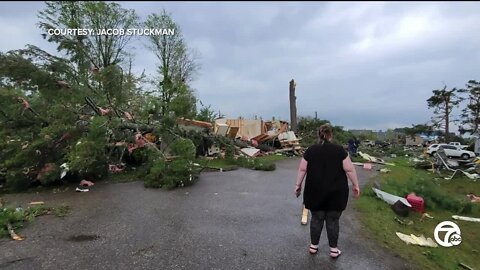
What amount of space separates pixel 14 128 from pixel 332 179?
9253 millimetres

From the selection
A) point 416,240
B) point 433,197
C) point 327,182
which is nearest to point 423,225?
point 416,240

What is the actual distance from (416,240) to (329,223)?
7.87 feet

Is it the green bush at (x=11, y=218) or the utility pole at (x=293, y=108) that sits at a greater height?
the utility pole at (x=293, y=108)

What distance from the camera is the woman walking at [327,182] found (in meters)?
4.50

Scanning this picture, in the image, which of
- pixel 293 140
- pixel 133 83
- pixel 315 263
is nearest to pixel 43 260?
pixel 315 263

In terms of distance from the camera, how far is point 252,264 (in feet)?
14.3

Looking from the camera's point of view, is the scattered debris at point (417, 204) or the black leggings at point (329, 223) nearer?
the black leggings at point (329, 223)

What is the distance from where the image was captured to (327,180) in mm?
4504

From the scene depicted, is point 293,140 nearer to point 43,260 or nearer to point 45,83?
point 45,83

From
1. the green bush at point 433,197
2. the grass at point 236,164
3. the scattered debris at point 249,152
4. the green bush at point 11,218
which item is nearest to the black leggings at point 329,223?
the green bush at point 11,218

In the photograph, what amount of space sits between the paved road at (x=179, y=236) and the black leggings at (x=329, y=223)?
0.78ft

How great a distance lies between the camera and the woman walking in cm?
450

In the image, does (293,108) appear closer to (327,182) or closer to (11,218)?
(11,218)

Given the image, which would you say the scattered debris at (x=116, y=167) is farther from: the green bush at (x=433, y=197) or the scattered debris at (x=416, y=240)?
the scattered debris at (x=416, y=240)
